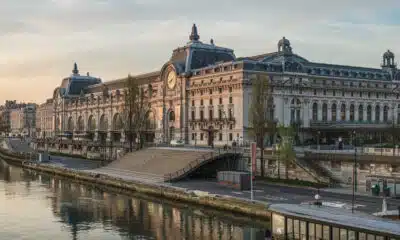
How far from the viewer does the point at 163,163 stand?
83.1m

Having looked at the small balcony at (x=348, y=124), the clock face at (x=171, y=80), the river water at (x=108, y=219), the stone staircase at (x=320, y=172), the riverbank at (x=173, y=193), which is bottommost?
the river water at (x=108, y=219)

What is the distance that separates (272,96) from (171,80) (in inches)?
1256

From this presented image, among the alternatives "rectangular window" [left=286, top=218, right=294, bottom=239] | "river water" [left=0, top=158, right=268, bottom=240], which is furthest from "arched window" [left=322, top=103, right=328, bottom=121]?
"rectangular window" [left=286, top=218, right=294, bottom=239]

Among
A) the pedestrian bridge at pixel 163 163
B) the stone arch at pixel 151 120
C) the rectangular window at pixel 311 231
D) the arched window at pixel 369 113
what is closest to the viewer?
the rectangular window at pixel 311 231

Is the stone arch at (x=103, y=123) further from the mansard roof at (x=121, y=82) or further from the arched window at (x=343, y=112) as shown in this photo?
the arched window at (x=343, y=112)

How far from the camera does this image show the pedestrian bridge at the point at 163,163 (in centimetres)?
7606

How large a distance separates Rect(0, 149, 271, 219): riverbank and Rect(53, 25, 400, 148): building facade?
2513 cm

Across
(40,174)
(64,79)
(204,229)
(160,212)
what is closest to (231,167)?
(160,212)

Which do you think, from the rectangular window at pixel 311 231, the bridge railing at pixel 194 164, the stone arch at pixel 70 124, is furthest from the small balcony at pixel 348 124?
the stone arch at pixel 70 124

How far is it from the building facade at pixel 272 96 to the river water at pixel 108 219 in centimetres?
3774

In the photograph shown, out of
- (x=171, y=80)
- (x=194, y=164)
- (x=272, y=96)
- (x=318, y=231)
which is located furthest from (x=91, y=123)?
(x=318, y=231)

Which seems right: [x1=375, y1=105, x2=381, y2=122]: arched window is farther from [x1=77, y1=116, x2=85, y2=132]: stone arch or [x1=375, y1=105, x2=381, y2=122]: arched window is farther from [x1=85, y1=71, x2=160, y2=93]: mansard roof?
[x1=77, y1=116, x2=85, y2=132]: stone arch

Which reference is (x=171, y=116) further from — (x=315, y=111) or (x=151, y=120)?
(x=315, y=111)

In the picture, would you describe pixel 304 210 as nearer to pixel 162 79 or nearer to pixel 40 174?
pixel 40 174
